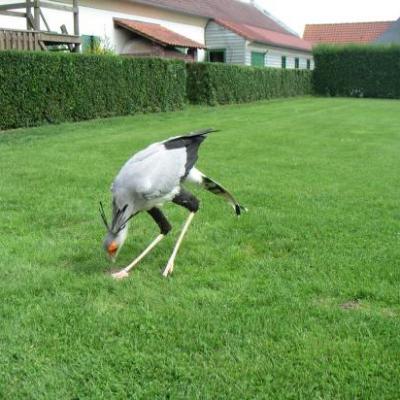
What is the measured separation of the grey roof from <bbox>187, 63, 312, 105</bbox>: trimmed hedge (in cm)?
2040

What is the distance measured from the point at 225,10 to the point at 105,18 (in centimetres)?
1552

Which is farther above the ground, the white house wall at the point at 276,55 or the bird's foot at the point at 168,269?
the white house wall at the point at 276,55

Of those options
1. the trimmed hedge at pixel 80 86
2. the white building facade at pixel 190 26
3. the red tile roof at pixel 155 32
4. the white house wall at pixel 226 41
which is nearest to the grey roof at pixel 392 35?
the white building facade at pixel 190 26

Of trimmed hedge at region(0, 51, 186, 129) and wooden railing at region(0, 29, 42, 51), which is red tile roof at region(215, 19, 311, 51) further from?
wooden railing at region(0, 29, 42, 51)

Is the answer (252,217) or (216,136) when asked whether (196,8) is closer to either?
(216,136)

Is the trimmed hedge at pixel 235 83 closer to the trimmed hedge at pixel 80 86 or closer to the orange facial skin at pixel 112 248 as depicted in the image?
the trimmed hedge at pixel 80 86

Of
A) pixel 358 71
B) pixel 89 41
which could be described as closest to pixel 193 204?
pixel 89 41

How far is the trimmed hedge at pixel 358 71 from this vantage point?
33.6 metres

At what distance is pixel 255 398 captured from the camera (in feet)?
10.2

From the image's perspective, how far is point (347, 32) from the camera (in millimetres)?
53719

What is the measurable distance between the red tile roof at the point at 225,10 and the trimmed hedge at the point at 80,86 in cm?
795

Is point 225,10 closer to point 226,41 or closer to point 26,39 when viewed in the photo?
point 226,41

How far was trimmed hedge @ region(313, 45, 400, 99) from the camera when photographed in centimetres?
3356

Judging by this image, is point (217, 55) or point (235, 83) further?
point (217, 55)
